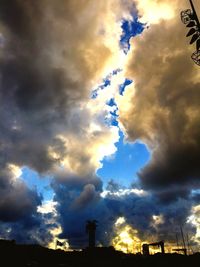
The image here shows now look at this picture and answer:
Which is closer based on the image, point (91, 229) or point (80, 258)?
point (80, 258)

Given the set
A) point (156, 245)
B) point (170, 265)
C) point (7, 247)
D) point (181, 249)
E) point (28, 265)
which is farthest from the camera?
point (181, 249)

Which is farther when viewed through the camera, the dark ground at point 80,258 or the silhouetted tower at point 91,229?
the silhouetted tower at point 91,229

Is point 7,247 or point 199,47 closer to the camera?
point 199,47

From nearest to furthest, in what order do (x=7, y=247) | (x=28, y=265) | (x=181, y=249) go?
(x=28, y=265) < (x=7, y=247) < (x=181, y=249)

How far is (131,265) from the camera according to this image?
1470 inches

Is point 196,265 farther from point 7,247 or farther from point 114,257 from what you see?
point 7,247

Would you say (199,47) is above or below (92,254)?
below

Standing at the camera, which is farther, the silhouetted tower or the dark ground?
the silhouetted tower

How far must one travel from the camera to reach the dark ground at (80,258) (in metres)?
34.3

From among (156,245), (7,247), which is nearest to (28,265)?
(7,247)

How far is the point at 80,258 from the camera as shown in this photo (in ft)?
125

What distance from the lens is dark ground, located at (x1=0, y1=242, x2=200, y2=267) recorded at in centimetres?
3434

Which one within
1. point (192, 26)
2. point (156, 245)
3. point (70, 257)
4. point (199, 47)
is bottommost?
point (199, 47)

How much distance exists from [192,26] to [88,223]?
53.2 m
